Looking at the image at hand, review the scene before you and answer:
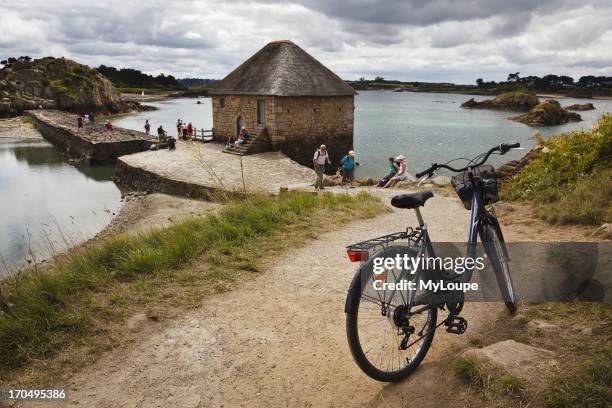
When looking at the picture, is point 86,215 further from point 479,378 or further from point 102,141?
point 479,378

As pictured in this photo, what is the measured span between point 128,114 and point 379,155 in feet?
171

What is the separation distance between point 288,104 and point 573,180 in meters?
15.8

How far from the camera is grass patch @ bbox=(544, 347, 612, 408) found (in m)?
2.38

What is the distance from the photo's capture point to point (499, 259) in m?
4.01

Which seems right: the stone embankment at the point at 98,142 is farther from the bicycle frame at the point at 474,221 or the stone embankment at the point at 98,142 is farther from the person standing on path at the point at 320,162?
the bicycle frame at the point at 474,221

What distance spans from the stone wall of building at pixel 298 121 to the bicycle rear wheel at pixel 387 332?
19783 mm

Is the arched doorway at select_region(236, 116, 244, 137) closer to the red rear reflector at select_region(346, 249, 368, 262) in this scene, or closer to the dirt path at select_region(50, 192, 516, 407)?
the dirt path at select_region(50, 192, 516, 407)

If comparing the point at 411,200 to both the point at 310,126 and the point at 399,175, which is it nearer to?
the point at 399,175

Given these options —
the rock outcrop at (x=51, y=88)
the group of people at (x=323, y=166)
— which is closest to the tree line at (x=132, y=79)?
the rock outcrop at (x=51, y=88)

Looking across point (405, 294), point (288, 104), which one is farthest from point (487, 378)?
point (288, 104)

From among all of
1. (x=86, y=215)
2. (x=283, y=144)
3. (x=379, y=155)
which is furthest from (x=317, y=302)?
(x=379, y=155)

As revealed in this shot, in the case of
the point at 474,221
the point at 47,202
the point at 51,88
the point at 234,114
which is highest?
the point at 51,88

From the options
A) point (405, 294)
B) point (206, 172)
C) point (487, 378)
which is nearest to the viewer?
point (487, 378)

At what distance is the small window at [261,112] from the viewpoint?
23047 mm
